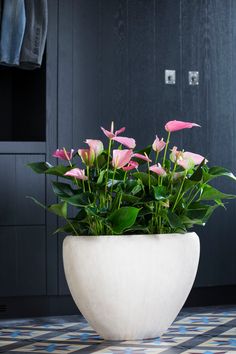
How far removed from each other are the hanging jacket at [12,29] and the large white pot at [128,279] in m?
1.07

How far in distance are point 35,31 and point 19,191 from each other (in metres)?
0.72

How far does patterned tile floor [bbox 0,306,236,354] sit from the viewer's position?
3033mm

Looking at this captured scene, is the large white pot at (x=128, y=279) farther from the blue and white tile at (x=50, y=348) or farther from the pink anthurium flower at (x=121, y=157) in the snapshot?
the pink anthurium flower at (x=121, y=157)

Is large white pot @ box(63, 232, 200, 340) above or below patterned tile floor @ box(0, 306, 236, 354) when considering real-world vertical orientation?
above

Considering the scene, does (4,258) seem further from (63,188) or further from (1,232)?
(63,188)

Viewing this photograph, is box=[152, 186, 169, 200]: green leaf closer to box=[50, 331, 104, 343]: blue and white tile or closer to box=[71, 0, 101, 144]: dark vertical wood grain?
box=[50, 331, 104, 343]: blue and white tile

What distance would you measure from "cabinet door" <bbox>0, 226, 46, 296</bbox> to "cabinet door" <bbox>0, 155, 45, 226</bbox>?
41 mm

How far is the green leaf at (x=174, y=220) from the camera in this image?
10.2ft

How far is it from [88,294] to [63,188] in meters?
0.40

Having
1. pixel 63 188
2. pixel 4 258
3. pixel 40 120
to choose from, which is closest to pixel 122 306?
pixel 63 188

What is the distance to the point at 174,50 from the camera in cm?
425

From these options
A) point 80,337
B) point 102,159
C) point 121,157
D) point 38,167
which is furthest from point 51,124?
point 80,337

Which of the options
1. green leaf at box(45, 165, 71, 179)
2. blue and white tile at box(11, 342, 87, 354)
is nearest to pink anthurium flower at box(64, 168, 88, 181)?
green leaf at box(45, 165, 71, 179)

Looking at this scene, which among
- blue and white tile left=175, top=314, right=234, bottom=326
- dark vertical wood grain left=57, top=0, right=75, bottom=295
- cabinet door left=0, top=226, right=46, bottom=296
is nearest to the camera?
blue and white tile left=175, top=314, right=234, bottom=326
